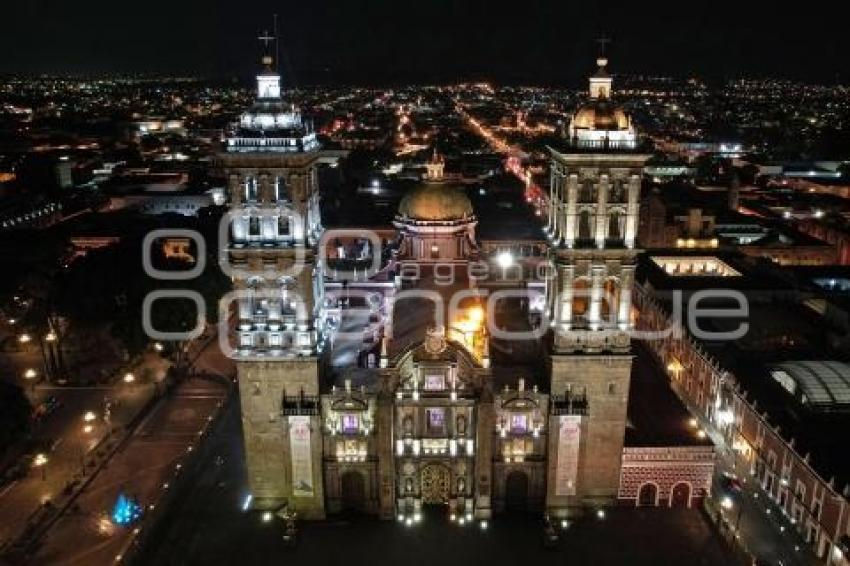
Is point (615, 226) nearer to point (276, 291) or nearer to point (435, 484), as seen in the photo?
point (435, 484)

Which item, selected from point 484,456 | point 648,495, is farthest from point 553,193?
point 648,495

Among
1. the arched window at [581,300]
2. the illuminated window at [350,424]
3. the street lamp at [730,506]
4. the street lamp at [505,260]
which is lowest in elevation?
the street lamp at [730,506]

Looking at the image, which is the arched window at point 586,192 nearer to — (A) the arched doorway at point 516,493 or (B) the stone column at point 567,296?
(B) the stone column at point 567,296

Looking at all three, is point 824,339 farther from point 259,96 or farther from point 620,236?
point 259,96

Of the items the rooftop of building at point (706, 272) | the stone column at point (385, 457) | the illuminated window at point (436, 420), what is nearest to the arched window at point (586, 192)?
the illuminated window at point (436, 420)

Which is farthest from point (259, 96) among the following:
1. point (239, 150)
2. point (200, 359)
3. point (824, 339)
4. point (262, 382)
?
point (824, 339)

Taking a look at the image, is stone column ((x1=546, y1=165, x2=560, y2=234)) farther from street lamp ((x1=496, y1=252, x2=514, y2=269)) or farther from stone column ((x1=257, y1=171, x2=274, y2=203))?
street lamp ((x1=496, y1=252, x2=514, y2=269))
